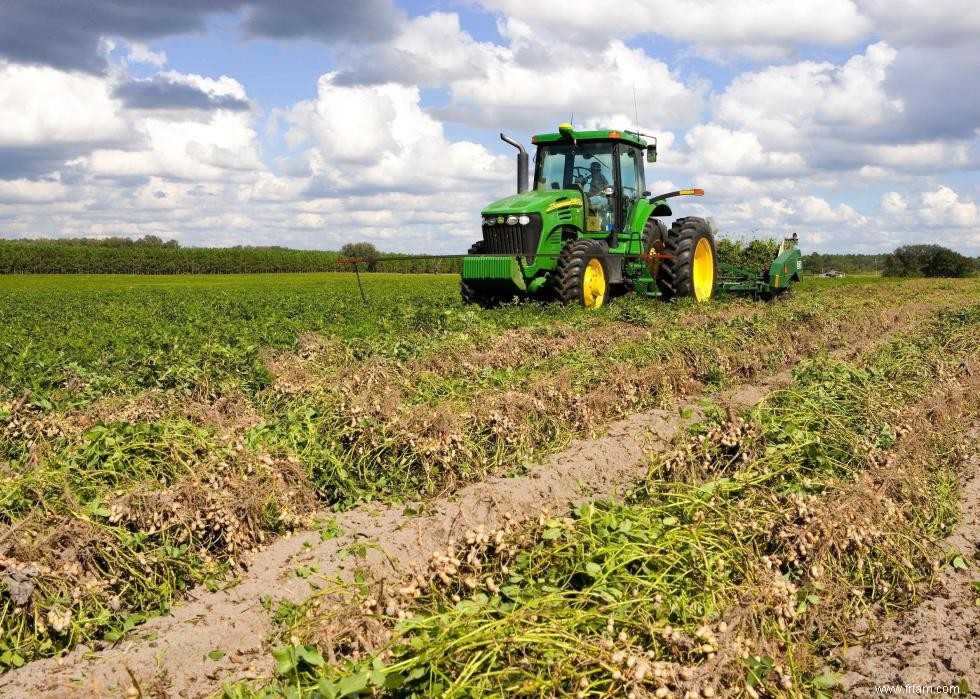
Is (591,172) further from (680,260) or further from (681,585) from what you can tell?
(681,585)

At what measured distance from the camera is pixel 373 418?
6.25m

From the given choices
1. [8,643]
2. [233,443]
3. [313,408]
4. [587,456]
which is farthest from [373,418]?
[8,643]

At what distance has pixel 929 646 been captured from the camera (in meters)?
3.57

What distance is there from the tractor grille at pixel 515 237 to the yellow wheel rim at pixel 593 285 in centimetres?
94

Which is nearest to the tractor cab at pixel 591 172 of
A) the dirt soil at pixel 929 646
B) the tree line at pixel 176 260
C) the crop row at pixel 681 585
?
the crop row at pixel 681 585

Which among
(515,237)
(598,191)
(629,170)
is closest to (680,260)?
(629,170)

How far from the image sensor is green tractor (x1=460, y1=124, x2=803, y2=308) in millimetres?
13125

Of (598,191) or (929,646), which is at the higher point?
(598,191)

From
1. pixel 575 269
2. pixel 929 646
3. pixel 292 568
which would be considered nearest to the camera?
pixel 929 646

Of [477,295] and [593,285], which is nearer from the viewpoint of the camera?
[593,285]

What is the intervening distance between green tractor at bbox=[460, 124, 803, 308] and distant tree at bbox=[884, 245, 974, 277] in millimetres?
25949

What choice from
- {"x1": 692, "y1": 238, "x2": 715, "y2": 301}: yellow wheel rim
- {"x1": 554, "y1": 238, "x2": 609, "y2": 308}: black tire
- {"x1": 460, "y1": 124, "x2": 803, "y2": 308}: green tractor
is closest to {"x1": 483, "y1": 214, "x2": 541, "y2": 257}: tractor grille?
{"x1": 460, "y1": 124, "x2": 803, "y2": 308}: green tractor

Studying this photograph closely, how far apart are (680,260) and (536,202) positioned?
3.18 meters

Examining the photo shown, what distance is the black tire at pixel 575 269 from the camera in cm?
1273
